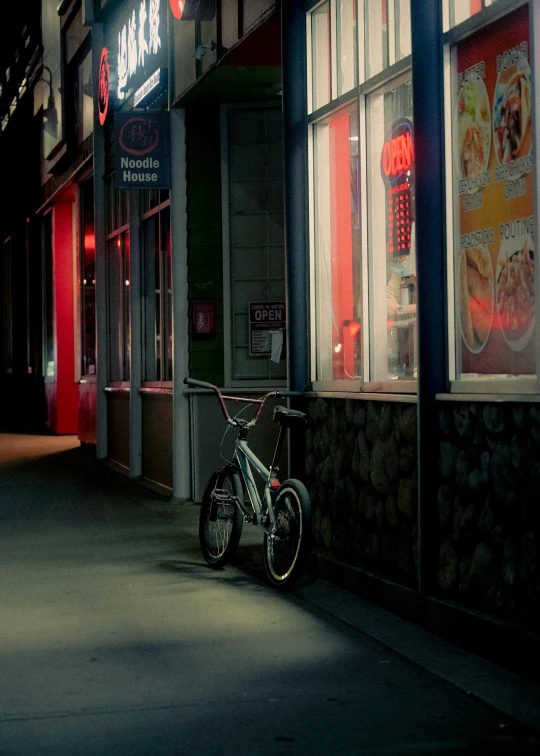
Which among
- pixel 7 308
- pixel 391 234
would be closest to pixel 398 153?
pixel 391 234

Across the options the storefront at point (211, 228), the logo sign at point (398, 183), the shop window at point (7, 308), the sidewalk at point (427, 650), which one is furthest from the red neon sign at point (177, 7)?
the shop window at point (7, 308)

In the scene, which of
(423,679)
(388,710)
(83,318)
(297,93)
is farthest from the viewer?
(83,318)

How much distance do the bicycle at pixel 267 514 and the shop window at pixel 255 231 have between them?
3818 mm

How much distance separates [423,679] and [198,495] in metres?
7.56

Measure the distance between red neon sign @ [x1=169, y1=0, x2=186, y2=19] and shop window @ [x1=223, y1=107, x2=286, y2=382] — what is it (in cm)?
131

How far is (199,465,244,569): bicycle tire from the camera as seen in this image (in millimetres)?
9055

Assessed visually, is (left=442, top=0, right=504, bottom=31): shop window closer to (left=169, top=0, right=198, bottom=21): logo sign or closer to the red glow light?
(left=169, top=0, right=198, bottom=21): logo sign

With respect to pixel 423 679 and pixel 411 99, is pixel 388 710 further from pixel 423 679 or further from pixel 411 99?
pixel 411 99

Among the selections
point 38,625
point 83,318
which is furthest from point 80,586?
point 83,318

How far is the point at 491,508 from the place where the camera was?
6.41 metres

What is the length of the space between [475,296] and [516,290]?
Result: 500 millimetres

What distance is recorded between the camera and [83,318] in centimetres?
2136

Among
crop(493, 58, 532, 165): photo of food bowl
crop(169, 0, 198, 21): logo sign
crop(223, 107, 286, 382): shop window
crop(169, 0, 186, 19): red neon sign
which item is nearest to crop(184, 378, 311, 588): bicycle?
crop(493, 58, 532, 165): photo of food bowl

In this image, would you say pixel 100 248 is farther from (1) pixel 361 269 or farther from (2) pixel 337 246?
(1) pixel 361 269
